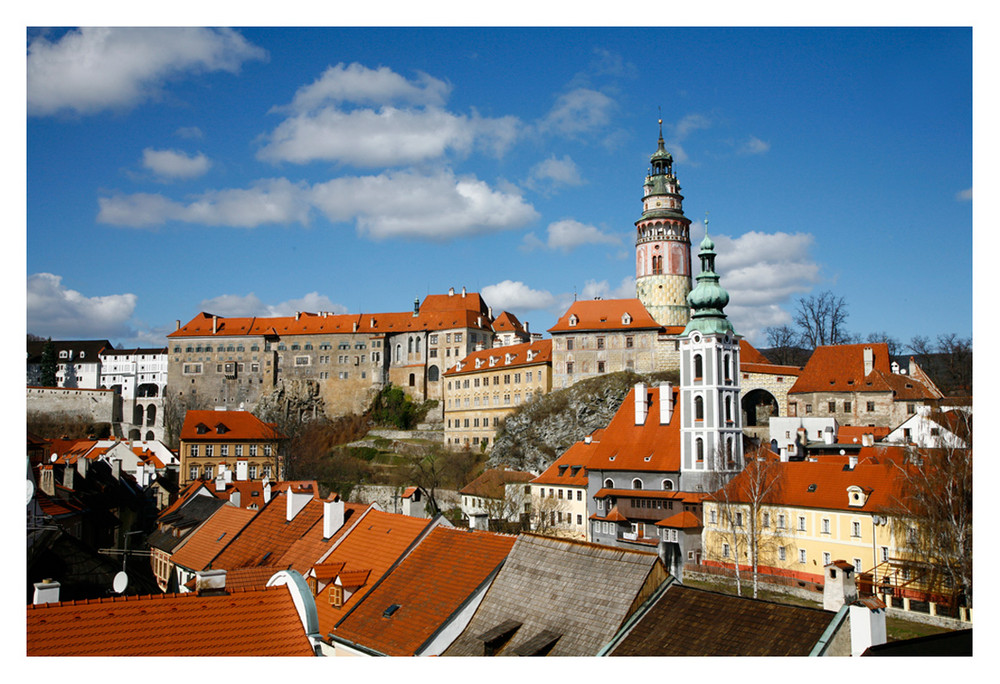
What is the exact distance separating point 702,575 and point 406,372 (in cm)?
4274

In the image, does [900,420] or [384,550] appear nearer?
[384,550]

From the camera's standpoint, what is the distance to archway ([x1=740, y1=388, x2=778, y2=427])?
44656 mm

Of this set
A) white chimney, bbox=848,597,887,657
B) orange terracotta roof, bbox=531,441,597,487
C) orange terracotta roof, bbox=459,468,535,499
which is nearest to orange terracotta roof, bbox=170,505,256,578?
white chimney, bbox=848,597,887,657

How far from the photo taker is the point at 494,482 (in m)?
40.5

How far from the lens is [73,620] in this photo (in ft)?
28.2

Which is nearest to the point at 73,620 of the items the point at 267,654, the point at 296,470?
the point at 267,654

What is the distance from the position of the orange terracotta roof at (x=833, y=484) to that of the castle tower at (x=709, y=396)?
3.39m

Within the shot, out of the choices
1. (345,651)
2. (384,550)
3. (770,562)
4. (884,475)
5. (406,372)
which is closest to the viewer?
(345,651)

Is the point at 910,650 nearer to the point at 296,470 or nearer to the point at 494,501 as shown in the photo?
→ the point at 494,501

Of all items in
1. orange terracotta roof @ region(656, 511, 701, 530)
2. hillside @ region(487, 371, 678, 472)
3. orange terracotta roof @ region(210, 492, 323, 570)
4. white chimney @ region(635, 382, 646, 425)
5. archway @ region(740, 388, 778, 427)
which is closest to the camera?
orange terracotta roof @ region(210, 492, 323, 570)

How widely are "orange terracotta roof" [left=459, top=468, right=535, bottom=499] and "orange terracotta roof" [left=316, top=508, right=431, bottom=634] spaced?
76.5ft

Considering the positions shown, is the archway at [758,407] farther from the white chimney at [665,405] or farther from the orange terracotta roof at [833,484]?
the orange terracotta roof at [833,484]

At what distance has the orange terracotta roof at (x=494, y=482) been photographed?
39.2 m

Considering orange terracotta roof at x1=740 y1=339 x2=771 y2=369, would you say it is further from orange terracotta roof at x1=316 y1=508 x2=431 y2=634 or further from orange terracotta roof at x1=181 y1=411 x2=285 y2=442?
orange terracotta roof at x1=316 y1=508 x2=431 y2=634
